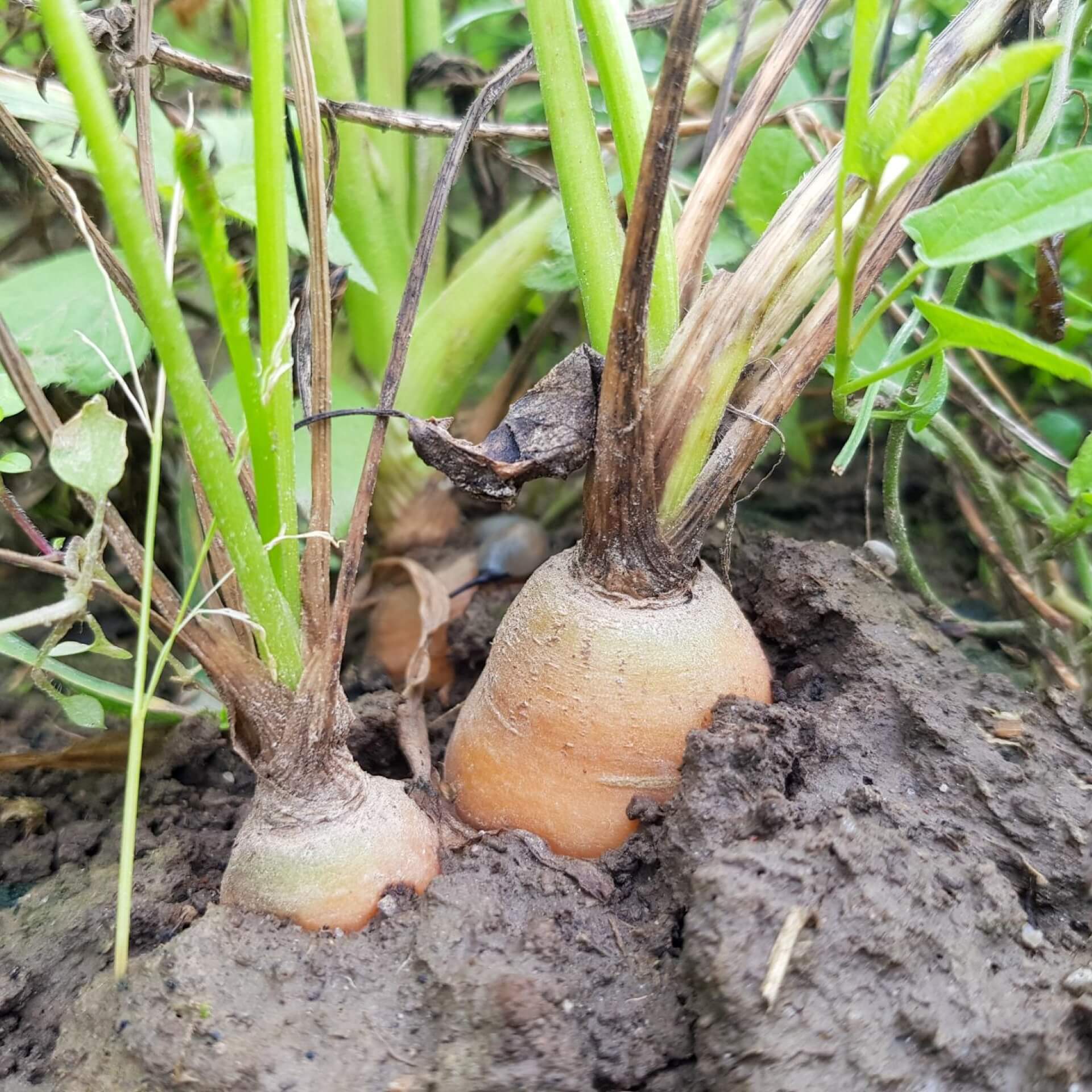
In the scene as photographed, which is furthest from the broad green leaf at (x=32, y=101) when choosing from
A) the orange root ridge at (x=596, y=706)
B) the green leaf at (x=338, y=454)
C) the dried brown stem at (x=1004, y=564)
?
the dried brown stem at (x=1004, y=564)

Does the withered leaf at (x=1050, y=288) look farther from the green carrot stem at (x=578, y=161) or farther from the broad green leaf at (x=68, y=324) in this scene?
the broad green leaf at (x=68, y=324)

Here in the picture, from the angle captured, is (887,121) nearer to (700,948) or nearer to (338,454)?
(700,948)

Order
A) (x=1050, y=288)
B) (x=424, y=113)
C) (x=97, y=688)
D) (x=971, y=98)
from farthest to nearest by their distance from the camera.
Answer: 1. (x=424, y=113)
2. (x=1050, y=288)
3. (x=97, y=688)
4. (x=971, y=98)

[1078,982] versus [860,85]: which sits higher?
[860,85]

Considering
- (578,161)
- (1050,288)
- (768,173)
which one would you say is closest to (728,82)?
(768,173)

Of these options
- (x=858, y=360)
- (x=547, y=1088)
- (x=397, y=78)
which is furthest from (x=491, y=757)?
→ (x=397, y=78)

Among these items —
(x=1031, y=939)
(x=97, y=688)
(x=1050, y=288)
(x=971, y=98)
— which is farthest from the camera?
(x=1050, y=288)

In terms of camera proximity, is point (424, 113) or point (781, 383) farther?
point (424, 113)

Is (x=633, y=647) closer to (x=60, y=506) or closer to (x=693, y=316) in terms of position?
(x=693, y=316)
